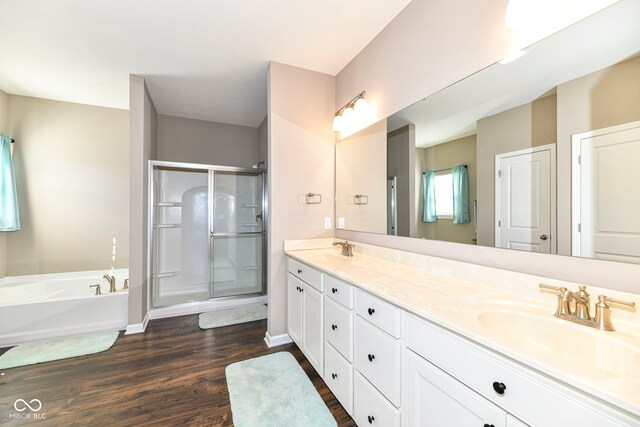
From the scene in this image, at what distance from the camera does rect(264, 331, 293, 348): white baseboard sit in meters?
2.36

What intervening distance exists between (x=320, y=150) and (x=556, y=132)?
6.01 ft

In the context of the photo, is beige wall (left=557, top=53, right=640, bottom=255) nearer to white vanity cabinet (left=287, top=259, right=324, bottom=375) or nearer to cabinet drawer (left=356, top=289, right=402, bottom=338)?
cabinet drawer (left=356, top=289, right=402, bottom=338)

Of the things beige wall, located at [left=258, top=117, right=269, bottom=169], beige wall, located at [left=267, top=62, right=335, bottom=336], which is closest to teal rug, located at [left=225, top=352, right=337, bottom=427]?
beige wall, located at [left=267, top=62, right=335, bottom=336]

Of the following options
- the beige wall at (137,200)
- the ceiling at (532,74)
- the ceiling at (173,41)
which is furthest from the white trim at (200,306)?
the ceiling at (532,74)

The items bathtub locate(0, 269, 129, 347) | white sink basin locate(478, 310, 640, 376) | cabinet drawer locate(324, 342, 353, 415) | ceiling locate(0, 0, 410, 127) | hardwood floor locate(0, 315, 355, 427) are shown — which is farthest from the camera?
bathtub locate(0, 269, 129, 347)

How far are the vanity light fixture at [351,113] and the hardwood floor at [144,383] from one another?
2110 mm

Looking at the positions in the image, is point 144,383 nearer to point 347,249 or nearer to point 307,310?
point 307,310

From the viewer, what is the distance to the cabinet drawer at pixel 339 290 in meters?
1.45

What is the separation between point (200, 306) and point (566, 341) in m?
3.45

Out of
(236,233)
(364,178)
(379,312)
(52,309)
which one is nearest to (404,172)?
(364,178)

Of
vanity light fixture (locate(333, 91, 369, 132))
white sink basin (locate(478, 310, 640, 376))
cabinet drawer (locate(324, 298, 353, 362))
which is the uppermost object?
vanity light fixture (locate(333, 91, 369, 132))

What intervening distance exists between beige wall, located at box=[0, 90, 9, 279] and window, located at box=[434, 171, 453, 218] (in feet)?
15.2

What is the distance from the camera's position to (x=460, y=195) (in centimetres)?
153

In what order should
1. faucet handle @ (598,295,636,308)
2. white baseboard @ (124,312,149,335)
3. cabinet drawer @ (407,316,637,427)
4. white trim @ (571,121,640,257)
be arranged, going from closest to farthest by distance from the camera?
cabinet drawer @ (407,316,637,427) < faucet handle @ (598,295,636,308) < white trim @ (571,121,640,257) < white baseboard @ (124,312,149,335)
